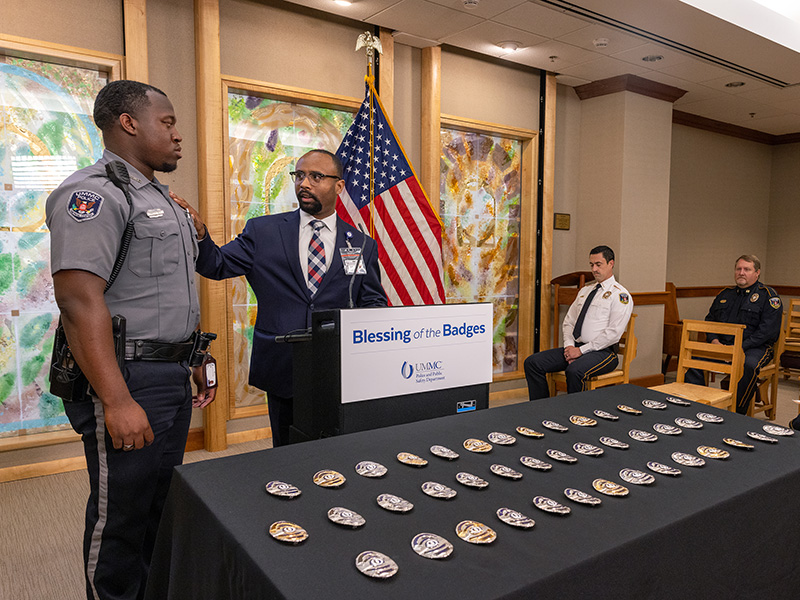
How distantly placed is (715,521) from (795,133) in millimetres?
8412

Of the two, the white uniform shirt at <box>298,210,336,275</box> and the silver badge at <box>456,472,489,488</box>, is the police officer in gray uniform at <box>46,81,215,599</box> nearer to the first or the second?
the white uniform shirt at <box>298,210,336,275</box>

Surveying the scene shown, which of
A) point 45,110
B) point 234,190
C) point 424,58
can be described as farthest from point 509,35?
point 45,110

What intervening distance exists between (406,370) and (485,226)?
362 centimetres

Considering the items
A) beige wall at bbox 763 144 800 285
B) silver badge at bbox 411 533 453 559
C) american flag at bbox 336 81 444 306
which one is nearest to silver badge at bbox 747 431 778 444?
silver badge at bbox 411 533 453 559

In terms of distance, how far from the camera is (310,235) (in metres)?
2.15

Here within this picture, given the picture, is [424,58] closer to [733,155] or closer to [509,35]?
[509,35]

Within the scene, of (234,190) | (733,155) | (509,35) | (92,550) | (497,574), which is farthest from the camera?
(733,155)

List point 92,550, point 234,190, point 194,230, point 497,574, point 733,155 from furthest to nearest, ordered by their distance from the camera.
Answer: point 733,155, point 234,190, point 194,230, point 92,550, point 497,574

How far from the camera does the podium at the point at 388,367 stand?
55.0 inches

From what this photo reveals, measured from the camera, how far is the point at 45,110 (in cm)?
304

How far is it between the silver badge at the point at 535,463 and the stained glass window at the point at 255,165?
2843 millimetres

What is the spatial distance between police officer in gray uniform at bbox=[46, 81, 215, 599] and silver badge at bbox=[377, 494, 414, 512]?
2.36 ft

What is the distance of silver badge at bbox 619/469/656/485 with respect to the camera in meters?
1.07

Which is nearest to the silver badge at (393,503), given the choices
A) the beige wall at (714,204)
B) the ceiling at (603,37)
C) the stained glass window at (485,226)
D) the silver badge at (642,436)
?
the silver badge at (642,436)
